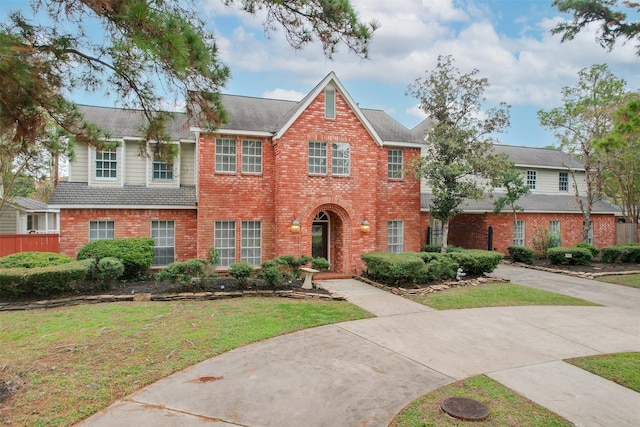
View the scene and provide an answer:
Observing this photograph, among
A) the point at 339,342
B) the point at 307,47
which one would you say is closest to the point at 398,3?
the point at 307,47

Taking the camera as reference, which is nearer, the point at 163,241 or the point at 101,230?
the point at 101,230

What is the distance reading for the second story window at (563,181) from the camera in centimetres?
2469

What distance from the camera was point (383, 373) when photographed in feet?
19.7

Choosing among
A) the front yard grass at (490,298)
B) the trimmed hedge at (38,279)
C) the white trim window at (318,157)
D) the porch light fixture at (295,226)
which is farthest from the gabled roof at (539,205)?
the trimmed hedge at (38,279)

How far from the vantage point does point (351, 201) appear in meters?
15.2

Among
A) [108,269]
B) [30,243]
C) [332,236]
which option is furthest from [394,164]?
[30,243]

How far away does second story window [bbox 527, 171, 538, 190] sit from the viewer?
23875 millimetres

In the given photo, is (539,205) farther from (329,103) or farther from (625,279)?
(329,103)

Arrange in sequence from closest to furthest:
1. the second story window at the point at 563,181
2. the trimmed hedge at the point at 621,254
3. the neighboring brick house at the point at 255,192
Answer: the neighboring brick house at the point at 255,192 → the trimmed hedge at the point at 621,254 → the second story window at the point at 563,181

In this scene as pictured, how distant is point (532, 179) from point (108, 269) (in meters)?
23.5

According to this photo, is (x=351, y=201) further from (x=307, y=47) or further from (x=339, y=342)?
(x=307, y=47)

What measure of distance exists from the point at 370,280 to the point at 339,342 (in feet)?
22.0

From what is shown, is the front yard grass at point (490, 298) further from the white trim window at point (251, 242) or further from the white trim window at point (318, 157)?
the white trim window at point (251, 242)

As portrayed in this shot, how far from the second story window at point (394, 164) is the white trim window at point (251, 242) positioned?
20.1ft
